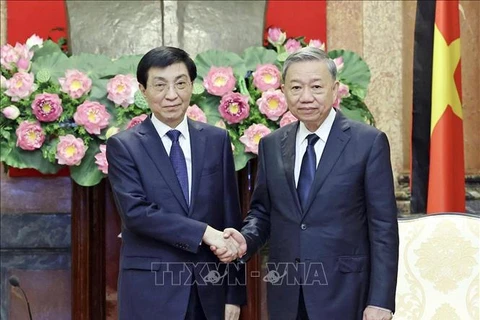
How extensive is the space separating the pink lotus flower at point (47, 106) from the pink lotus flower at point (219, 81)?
628 mm

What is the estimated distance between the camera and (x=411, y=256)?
11.6 feet

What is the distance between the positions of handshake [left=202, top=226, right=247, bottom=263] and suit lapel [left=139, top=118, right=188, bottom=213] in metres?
0.12

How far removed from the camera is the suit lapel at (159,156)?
2.99 metres

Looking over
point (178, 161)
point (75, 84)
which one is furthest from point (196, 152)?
point (75, 84)

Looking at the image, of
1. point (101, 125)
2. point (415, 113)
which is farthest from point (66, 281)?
point (415, 113)

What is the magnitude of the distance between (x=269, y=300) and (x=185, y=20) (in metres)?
2.06

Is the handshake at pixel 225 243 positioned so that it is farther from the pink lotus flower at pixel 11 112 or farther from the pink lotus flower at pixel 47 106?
the pink lotus flower at pixel 11 112

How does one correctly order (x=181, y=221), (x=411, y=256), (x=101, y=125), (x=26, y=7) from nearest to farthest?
(x=181, y=221), (x=411, y=256), (x=101, y=125), (x=26, y=7)

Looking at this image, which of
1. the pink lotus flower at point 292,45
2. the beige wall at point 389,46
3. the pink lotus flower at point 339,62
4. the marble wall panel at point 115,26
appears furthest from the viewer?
the beige wall at point 389,46

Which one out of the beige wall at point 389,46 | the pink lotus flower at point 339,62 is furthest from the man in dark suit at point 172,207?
the beige wall at point 389,46

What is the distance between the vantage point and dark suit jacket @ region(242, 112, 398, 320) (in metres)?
2.82

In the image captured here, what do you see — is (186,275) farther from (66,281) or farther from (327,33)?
(327,33)

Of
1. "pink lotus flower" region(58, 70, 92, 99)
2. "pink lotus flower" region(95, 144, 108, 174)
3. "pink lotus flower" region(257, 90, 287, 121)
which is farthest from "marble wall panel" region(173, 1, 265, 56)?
"pink lotus flower" region(95, 144, 108, 174)

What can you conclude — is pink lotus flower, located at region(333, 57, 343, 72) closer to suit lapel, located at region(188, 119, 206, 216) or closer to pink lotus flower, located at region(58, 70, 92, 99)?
pink lotus flower, located at region(58, 70, 92, 99)
